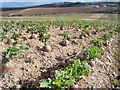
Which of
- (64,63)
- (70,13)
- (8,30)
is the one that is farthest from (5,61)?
(70,13)

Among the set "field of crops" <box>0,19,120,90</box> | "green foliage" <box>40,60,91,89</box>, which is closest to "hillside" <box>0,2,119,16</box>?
"field of crops" <box>0,19,120,90</box>

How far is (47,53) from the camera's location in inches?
253

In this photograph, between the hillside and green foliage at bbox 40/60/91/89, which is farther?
the hillside

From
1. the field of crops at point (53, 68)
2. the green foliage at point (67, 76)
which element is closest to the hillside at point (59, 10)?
the field of crops at point (53, 68)

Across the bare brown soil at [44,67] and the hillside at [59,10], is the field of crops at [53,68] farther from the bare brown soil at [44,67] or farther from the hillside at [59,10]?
the hillside at [59,10]

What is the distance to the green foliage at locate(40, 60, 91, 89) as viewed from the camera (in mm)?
4414

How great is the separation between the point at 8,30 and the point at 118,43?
3424 mm

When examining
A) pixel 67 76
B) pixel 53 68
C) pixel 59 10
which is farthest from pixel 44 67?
pixel 59 10

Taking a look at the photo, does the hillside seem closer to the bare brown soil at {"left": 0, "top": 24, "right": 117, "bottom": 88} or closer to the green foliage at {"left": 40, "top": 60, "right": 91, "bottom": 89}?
the bare brown soil at {"left": 0, "top": 24, "right": 117, "bottom": 88}

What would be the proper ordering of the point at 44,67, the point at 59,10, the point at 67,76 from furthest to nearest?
the point at 59,10 < the point at 44,67 < the point at 67,76

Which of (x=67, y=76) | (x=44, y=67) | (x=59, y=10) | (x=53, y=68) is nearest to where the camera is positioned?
A: (x=67, y=76)

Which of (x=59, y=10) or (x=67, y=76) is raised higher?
(x=67, y=76)

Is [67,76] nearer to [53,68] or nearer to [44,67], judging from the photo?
[53,68]

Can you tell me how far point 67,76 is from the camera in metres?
4.57
